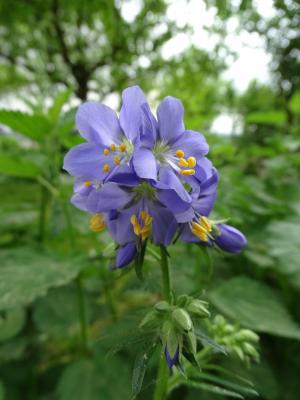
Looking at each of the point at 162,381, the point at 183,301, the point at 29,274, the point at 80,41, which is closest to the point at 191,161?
the point at 183,301

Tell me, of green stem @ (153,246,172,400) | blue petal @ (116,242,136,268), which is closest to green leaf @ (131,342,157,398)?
green stem @ (153,246,172,400)

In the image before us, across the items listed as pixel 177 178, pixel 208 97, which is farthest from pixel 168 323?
pixel 208 97

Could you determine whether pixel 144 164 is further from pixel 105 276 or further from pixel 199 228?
pixel 105 276

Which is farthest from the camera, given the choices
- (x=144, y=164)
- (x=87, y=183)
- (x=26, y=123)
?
(x=26, y=123)

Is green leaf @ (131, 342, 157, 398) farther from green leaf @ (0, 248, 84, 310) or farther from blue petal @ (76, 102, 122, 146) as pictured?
green leaf @ (0, 248, 84, 310)

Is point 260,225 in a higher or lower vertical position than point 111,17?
lower

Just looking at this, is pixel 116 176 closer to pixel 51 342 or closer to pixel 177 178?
pixel 177 178

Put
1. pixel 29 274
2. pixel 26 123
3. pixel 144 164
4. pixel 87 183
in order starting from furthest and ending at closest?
pixel 26 123, pixel 29 274, pixel 87 183, pixel 144 164
